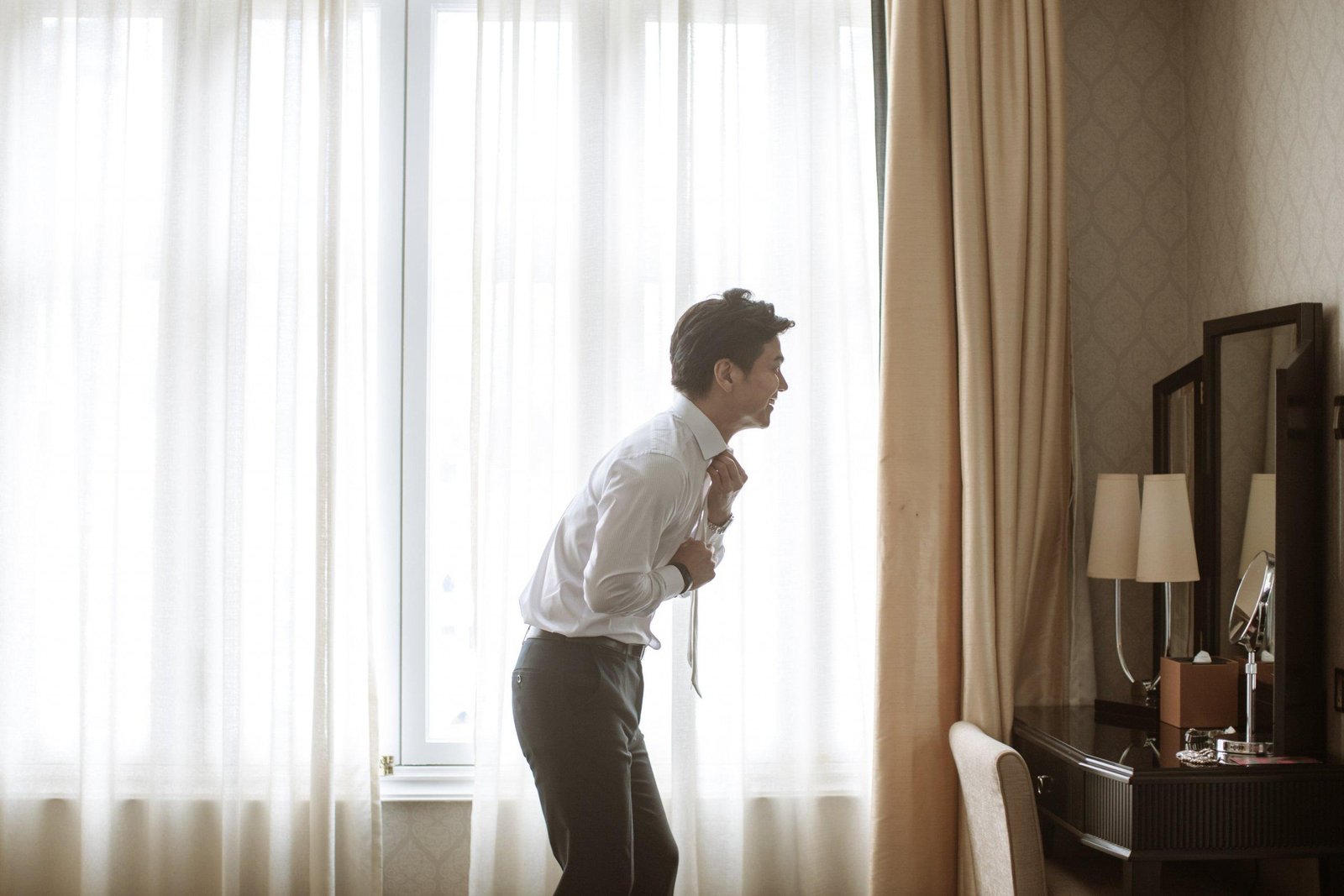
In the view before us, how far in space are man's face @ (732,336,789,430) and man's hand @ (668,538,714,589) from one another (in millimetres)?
279

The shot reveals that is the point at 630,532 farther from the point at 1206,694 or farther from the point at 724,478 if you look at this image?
the point at 1206,694

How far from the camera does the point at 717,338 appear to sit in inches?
77.4

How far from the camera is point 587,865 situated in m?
1.78

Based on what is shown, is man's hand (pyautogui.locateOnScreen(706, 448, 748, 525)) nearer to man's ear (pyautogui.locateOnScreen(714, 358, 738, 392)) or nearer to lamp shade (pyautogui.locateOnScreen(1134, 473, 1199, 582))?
man's ear (pyautogui.locateOnScreen(714, 358, 738, 392))

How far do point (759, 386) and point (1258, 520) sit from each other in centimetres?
122

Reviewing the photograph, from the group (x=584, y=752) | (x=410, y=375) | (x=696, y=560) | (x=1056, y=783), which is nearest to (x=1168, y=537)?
(x=1056, y=783)

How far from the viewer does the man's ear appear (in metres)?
1.96

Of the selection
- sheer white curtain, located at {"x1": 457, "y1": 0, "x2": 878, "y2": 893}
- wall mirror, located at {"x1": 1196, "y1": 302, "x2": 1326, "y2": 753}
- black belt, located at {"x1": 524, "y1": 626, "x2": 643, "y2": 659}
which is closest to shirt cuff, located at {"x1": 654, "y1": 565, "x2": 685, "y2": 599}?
black belt, located at {"x1": 524, "y1": 626, "x2": 643, "y2": 659}

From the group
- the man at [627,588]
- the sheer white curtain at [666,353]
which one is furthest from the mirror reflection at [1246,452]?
the man at [627,588]

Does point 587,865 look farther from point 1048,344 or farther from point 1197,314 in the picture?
point 1197,314

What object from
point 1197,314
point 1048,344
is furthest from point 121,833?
point 1197,314

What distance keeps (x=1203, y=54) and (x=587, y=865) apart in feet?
Answer: 8.72

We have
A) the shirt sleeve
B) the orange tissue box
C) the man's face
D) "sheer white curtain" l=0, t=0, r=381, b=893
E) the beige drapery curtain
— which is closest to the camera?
the shirt sleeve

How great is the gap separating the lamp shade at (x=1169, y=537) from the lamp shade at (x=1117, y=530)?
0.08 meters
